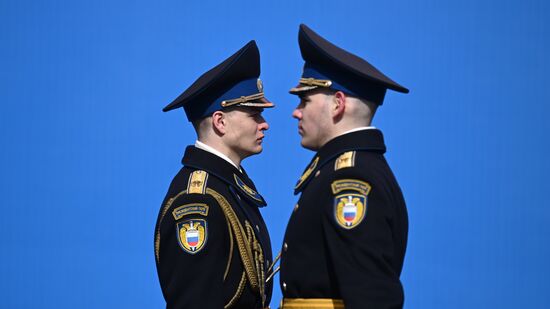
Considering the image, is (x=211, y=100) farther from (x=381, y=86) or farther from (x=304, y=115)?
(x=381, y=86)

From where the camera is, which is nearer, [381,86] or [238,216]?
[381,86]

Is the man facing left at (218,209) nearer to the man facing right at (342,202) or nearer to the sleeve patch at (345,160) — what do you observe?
the man facing right at (342,202)

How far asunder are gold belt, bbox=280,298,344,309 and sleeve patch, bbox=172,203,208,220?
0.56 m

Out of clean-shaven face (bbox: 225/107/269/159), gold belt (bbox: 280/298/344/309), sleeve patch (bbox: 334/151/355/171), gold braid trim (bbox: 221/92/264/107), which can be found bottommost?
gold belt (bbox: 280/298/344/309)

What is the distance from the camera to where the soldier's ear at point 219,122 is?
417cm

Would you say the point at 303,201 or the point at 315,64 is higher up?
the point at 315,64

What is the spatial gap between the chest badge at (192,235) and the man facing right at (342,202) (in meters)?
0.41

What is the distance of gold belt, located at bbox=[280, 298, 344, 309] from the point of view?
132 inches

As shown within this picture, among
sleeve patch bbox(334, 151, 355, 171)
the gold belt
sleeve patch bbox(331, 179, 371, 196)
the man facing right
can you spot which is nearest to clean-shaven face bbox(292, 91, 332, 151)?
the man facing right

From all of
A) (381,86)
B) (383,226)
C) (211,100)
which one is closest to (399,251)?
(383,226)

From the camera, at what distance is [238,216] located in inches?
160

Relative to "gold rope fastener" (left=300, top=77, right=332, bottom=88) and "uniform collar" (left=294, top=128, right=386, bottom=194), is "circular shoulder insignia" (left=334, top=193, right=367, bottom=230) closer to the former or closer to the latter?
"uniform collar" (left=294, top=128, right=386, bottom=194)

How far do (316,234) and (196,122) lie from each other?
1080 millimetres

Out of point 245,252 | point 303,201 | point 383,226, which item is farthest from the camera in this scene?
point 245,252
